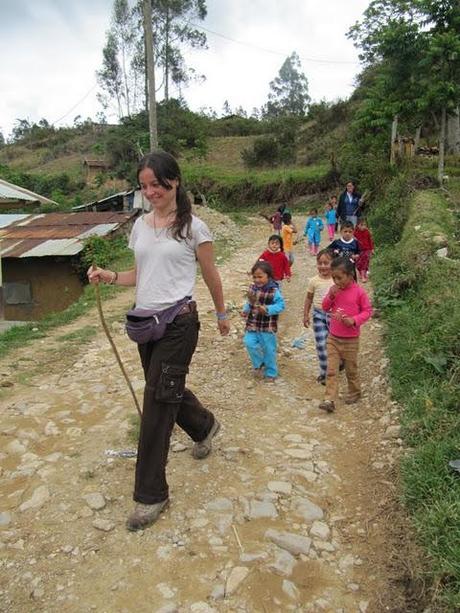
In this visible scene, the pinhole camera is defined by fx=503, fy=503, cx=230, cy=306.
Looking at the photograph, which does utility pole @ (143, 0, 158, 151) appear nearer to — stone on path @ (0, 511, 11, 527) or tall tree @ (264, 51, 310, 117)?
stone on path @ (0, 511, 11, 527)

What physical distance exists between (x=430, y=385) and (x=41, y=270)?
12.5 m

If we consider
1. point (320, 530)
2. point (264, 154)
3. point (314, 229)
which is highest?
point (264, 154)

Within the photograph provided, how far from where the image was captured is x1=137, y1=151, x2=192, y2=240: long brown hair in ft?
8.70

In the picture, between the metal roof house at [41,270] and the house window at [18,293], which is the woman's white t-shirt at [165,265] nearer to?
the metal roof house at [41,270]

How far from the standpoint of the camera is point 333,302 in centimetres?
446

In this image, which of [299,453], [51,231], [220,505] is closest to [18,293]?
[51,231]

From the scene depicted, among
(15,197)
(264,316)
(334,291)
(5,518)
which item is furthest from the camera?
(15,197)

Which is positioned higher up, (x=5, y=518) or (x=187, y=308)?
(x=187, y=308)

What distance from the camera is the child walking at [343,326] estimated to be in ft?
14.1

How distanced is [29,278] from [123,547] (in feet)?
42.5

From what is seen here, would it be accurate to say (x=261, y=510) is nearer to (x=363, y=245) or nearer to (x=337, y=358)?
(x=337, y=358)

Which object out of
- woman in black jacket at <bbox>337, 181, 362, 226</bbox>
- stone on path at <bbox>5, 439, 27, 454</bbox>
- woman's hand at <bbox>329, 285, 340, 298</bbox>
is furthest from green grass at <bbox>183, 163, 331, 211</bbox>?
stone on path at <bbox>5, 439, 27, 454</bbox>

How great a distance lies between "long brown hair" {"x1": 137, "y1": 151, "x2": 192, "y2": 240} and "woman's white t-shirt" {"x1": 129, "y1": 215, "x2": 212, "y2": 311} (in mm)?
35

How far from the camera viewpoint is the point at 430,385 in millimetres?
3818
